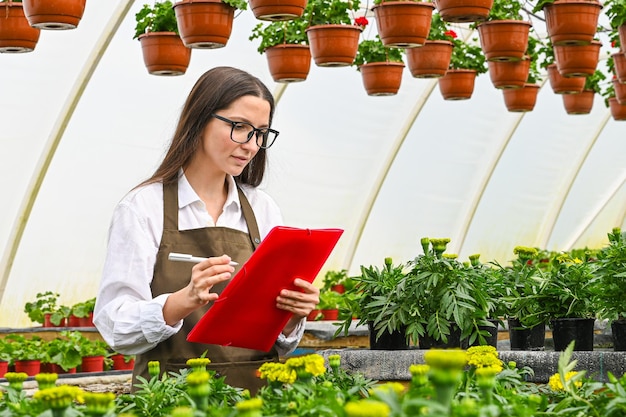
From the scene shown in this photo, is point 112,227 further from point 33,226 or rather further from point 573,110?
point 573,110

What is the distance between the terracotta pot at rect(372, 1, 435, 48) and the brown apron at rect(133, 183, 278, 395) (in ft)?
8.74

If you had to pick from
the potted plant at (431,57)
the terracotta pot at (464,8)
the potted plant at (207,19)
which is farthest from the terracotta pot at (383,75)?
the potted plant at (207,19)

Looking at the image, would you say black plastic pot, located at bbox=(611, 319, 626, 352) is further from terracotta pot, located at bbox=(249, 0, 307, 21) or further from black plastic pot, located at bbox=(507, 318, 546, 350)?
terracotta pot, located at bbox=(249, 0, 307, 21)

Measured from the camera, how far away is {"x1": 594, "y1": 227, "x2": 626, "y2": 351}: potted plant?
8.68 ft

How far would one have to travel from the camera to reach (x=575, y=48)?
6.60 meters

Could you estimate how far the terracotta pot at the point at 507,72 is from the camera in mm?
6957

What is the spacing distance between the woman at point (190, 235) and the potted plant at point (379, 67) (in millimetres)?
3883

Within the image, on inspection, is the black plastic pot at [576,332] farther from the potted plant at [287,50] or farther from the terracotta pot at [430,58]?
the terracotta pot at [430,58]

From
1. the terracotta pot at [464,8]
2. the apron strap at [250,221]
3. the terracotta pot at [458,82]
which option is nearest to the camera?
the apron strap at [250,221]

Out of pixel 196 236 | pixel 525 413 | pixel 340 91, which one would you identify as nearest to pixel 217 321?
pixel 196 236

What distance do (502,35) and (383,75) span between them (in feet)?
3.09

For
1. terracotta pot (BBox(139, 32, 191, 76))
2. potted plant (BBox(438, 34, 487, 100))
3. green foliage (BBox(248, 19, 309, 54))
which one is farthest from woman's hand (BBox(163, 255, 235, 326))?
potted plant (BBox(438, 34, 487, 100))

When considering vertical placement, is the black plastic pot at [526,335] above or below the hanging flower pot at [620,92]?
below

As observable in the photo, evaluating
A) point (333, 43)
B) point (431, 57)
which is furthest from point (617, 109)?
point (333, 43)
